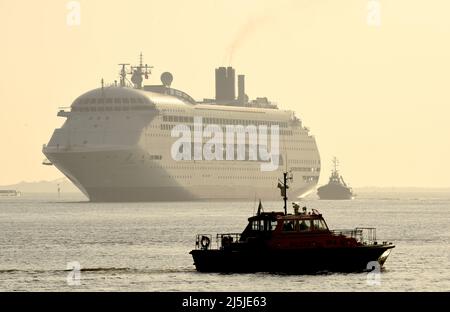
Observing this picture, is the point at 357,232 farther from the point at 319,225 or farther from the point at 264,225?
the point at 264,225

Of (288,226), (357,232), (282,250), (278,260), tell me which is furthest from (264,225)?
(357,232)

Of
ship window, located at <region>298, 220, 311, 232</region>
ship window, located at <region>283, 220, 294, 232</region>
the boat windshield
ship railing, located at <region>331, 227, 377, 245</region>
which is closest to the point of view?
ship window, located at <region>283, 220, 294, 232</region>

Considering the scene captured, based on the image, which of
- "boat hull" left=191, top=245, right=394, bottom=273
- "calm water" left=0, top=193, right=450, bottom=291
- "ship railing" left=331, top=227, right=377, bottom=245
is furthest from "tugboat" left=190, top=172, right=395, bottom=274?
"ship railing" left=331, top=227, right=377, bottom=245

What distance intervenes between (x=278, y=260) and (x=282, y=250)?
1.62 ft

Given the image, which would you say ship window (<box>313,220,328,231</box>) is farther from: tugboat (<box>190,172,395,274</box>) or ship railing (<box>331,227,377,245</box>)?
ship railing (<box>331,227,377,245</box>)

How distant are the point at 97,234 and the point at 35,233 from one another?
6156 mm

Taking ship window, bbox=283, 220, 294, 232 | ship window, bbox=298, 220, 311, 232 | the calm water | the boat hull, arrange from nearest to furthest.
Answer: the calm water < the boat hull < ship window, bbox=283, 220, 294, 232 < ship window, bbox=298, 220, 311, 232

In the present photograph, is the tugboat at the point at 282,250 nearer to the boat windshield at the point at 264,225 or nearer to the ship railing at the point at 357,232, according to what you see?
the boat windshield at the point at 264,225

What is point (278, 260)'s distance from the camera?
6600cm

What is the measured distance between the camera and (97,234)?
382 ft

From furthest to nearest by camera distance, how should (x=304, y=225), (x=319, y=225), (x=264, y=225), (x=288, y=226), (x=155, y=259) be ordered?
(x=155, y=259) → (x=319, y=225) → (x=304, y=225) → (x=264, y=225) → (x=288, y=226)

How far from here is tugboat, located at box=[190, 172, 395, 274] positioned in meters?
66.0
